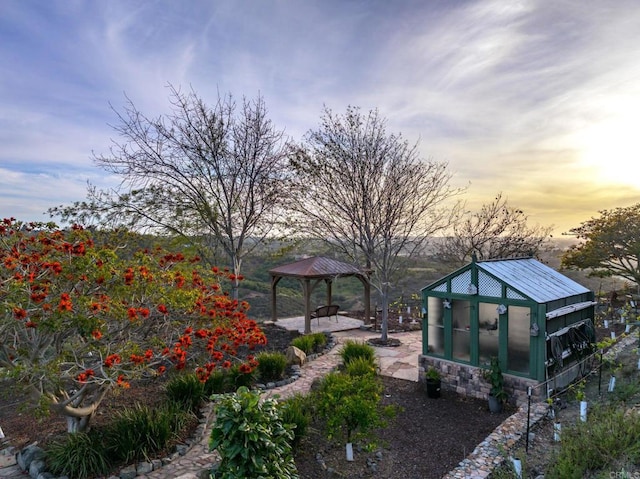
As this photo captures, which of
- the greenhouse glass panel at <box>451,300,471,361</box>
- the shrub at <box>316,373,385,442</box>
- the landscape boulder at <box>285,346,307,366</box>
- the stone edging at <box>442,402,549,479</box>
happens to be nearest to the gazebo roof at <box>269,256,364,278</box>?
the landscape boulder at <box>285,346,307,366</box>

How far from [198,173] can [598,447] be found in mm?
10848

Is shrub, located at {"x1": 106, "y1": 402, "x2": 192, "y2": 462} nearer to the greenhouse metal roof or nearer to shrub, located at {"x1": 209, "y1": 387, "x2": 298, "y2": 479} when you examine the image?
shrub, located at {"x1": 209, "y1": 387, "x2": 298, "y2": 479}

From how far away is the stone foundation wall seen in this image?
610 cm

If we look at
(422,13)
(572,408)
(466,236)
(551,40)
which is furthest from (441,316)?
(466,236)

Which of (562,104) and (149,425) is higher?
(562,104)

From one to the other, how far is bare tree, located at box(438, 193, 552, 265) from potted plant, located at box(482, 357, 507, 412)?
8.22 metres

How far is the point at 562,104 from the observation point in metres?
8.36

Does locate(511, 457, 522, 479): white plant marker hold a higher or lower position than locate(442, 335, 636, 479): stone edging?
higher

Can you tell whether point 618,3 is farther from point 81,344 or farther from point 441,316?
point 81,344

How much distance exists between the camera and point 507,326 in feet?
20.9

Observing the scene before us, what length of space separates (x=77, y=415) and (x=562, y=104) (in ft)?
35.2

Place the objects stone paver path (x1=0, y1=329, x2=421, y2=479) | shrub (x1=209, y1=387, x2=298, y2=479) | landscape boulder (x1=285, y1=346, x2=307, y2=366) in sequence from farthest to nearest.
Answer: landscape boulder (x1=285, y1=346, x2=307, y2=366) < stone paver path (x1=0, y1=329, x2=421, y2=479) < shrub (x1=209, y1=387, x2=298, y2=479)

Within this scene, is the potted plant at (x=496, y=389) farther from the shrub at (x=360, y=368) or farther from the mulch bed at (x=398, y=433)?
the shrub at (x=360, y=368)

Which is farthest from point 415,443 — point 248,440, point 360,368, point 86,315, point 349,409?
point 86,315
